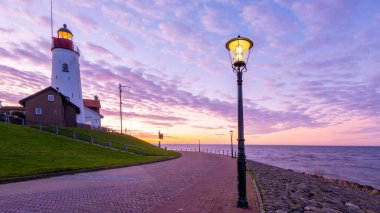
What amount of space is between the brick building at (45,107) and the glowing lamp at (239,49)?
36132 mm

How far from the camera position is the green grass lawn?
591 inches

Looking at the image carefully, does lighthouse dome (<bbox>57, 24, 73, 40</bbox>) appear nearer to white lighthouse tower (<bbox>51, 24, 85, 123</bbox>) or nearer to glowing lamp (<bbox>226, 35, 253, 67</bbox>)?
white lighthouse tower (<bbox>51, 24, 85, 123</bbox>)

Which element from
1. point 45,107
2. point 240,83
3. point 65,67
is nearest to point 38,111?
point 45,107

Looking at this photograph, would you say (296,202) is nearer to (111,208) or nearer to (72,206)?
(111,208)

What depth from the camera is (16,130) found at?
27.5 meters

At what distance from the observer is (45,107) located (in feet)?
124

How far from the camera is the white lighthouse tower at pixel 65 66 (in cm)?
4178

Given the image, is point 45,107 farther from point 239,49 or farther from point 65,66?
point 239,49

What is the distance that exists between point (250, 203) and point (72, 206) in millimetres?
5327

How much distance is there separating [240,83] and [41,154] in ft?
57.4

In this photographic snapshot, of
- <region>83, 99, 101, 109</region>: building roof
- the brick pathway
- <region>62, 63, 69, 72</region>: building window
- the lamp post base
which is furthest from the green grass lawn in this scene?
<region>83, 99, 101, 109</region>: building roof

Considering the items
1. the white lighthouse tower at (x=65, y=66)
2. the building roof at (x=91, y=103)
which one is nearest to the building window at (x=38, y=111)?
the white lighthouse tower at (x=65, y=66)

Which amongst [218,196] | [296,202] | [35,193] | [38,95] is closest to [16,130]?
[38,95]

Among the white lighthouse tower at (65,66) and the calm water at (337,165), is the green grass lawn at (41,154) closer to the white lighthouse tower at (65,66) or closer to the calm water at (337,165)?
the white lighthouse tower at (65,66)
